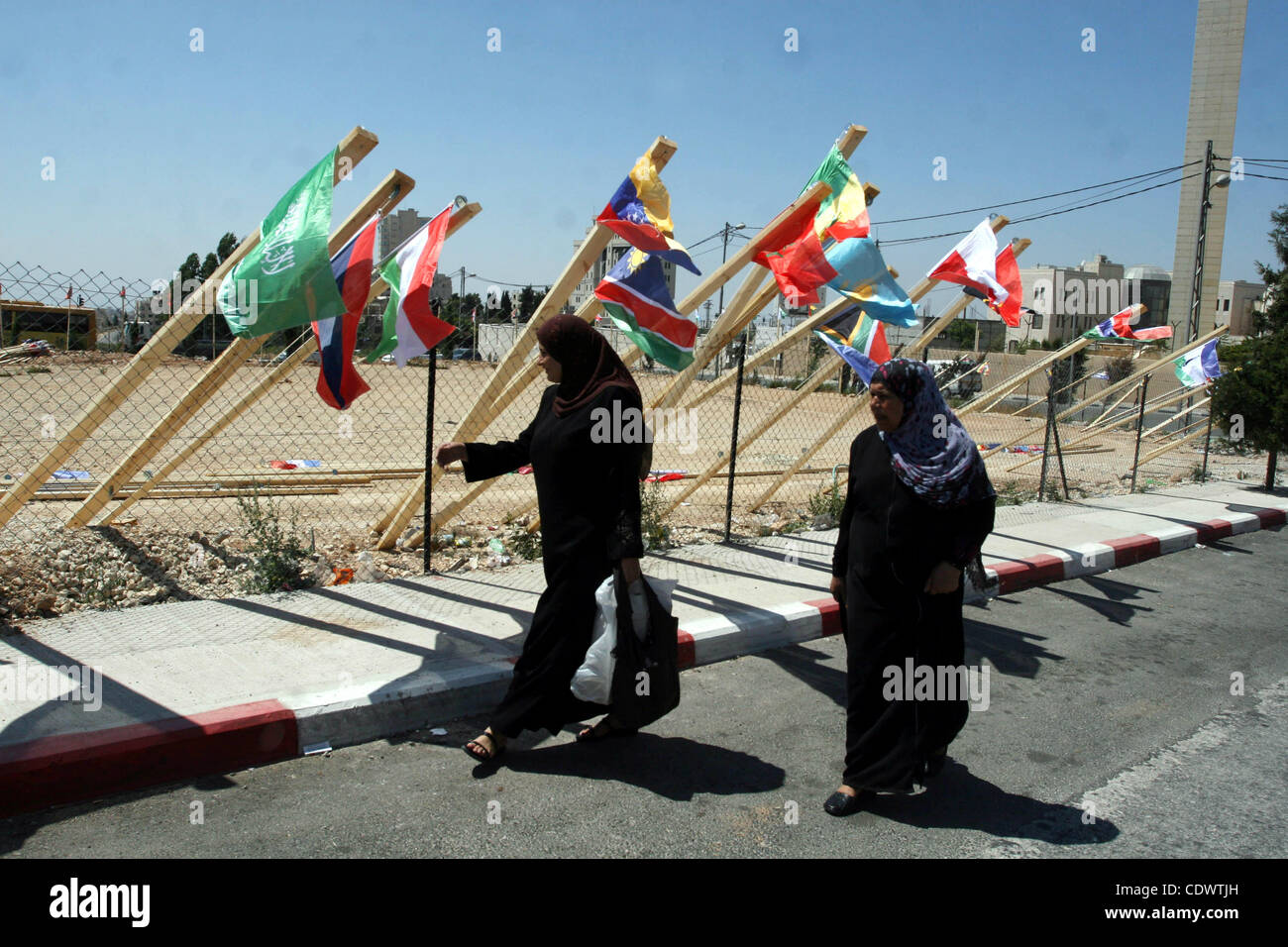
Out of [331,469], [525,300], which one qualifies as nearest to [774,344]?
[331,469]

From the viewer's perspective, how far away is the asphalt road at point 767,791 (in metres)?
3.37

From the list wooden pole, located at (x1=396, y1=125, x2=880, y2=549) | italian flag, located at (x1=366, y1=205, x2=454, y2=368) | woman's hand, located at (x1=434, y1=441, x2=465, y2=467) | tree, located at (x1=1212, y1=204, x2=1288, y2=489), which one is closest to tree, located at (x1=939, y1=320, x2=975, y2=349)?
tree, located at (x1=1212, y1=204, x2=1288, y2=489)

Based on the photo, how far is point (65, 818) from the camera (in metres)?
3.42

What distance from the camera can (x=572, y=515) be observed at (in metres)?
3.87

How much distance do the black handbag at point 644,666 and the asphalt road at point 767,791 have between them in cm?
29

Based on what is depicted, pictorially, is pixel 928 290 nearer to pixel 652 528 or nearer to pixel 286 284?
pixel 652 528

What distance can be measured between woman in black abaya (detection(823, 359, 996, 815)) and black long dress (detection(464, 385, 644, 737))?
3.12 feet

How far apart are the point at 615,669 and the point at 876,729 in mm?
1059

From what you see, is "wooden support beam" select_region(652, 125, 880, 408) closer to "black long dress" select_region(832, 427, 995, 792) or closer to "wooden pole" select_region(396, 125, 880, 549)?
"wooden pole" select_region(396, 125, 880, 549)

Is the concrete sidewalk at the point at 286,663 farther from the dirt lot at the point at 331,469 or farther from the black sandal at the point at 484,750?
the dirt lot at the point at 331,469

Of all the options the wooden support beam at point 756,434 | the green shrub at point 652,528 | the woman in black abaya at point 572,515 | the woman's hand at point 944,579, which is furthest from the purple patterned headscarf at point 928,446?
the wooden support beam at point 756,434

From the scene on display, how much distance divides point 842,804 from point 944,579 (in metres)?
0.97

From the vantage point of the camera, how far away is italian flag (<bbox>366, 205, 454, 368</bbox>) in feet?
17.4

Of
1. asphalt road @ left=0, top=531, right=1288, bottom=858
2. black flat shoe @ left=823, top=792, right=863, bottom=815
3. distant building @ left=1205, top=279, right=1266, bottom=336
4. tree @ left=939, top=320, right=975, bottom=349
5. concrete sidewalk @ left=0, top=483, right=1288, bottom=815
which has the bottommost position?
asphalt road @ left=0, top=531, right=1288, bottom=858
